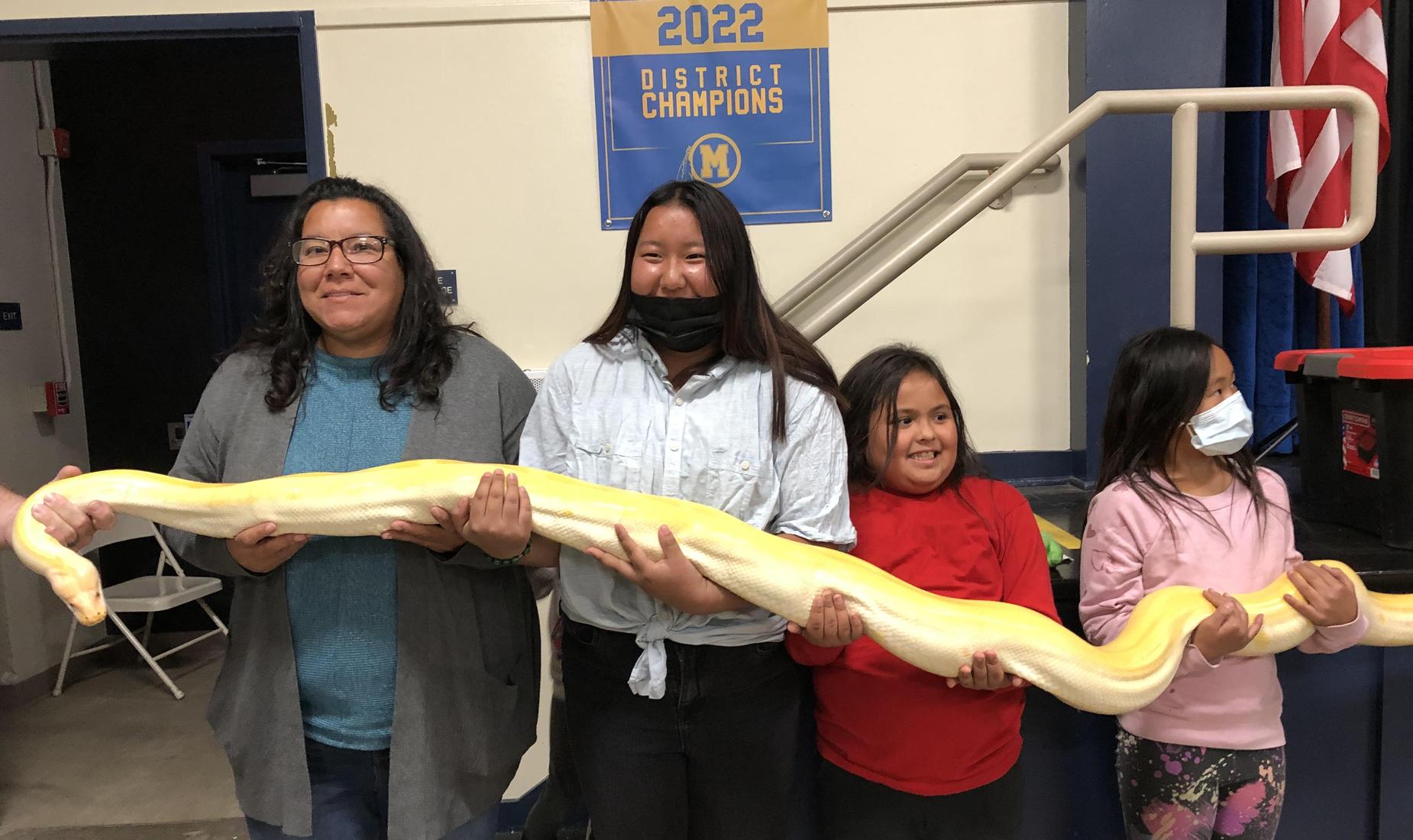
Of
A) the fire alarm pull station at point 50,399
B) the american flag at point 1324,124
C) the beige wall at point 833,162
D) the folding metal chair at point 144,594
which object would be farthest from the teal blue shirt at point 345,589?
the fire alarm pull station at point 50,399

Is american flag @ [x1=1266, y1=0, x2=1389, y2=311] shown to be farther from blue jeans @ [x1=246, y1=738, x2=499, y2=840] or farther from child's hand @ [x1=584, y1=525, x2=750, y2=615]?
blue jeans @ [x1=246, y1=738, x2=499, y2=840]

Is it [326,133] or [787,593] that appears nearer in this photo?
[787,593]

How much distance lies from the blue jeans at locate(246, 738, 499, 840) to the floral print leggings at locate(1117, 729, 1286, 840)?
1.40 m

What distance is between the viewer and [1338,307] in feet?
11.3

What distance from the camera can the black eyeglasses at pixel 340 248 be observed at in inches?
57.9

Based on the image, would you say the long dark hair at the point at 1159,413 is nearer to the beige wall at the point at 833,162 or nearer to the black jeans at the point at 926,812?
the black jeans at the point at 926,812

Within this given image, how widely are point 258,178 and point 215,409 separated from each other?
4343 millimetres

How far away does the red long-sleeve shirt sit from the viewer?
151cm

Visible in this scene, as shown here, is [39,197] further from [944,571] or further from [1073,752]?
[1073,752]

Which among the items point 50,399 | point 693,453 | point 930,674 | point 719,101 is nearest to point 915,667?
point 930,674

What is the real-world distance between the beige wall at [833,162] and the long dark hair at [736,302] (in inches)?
64.7

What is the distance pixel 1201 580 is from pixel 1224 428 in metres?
0.31

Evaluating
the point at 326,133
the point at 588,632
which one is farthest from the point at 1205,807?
the point at 326,133

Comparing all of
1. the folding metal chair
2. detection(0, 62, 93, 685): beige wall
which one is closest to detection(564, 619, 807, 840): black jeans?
the folding metal chair
